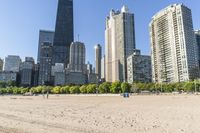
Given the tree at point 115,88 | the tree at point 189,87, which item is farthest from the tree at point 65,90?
the tree at point 189,87

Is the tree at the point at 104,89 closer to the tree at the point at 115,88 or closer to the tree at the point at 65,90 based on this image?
the tree at the point at 115,88

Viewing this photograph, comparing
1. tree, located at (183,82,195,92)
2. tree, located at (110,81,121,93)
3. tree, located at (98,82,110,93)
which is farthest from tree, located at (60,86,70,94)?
tree, located at (183,82,195,92)

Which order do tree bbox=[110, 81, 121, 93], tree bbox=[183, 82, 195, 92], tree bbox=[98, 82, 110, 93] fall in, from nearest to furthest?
1. tree bbox=[183, 82, 195, 92]
2. tree bbox=[110, 81, 121, 93]
3. tree bbox=[98, 82, 110, 93]

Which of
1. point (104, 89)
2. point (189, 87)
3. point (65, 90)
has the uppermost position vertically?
point (189, 87)

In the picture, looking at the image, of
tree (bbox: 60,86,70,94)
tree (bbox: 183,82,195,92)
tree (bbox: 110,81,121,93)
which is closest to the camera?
tree (bbox: 183,82,195,92)

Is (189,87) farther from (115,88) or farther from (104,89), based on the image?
(104,89)

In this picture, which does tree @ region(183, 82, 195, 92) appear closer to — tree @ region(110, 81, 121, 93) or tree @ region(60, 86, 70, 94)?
tree @ region(110, 81, 121, 93)

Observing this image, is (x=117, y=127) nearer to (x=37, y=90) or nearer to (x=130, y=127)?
(x=130, y=127)

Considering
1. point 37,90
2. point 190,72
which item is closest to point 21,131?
point 37,90

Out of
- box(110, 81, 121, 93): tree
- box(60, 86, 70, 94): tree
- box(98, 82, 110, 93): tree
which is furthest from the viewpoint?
box(60, 86, 70, 94): tree

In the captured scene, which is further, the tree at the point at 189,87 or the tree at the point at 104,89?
the tree at the point at 104,89

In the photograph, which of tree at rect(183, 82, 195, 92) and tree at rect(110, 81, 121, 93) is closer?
tree at rect(183, 82, 195, 92)

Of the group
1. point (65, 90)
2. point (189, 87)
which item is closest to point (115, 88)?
point (65, 90)

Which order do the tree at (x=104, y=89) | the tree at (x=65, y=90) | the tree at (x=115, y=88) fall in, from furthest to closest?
the tree at (x=65, y=90)
the tree at (x=104, y=89)
the tree at (x=115, y=88)
